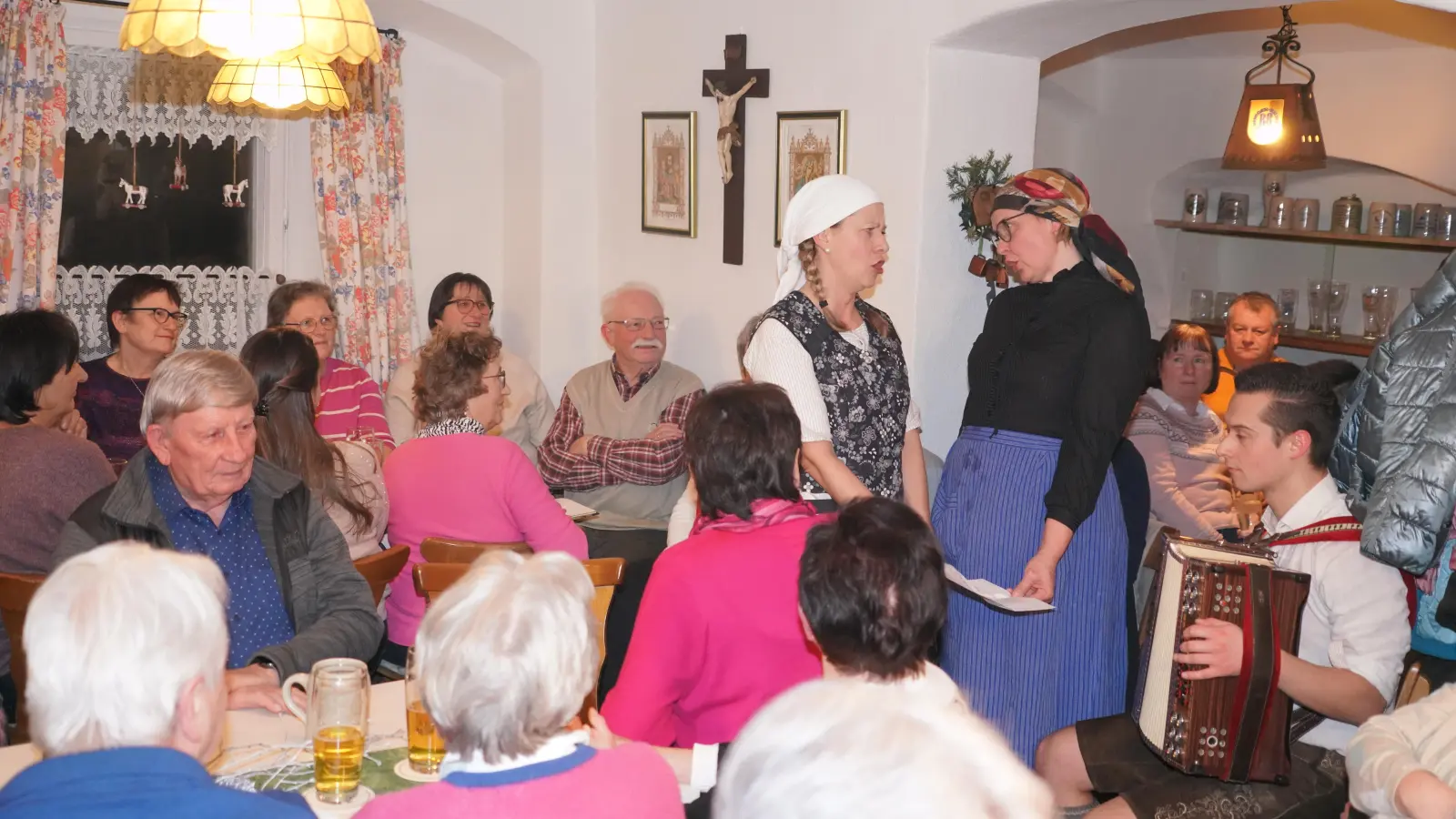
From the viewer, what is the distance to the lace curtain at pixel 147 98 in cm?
538

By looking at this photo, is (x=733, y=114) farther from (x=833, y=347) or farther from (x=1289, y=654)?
(x=1289, y=654)

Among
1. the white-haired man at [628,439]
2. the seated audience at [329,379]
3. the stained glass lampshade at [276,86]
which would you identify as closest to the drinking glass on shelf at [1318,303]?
the white-haired man at [628,439]

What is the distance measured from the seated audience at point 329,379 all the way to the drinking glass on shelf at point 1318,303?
13.8ft

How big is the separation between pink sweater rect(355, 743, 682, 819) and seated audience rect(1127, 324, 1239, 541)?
3.02 meters

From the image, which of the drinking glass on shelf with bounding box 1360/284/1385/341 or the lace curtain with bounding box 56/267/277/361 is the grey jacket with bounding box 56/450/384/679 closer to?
the lace curtain with bounding box 56/267/277/361

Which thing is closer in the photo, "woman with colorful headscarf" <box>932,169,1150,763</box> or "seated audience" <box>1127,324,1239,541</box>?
"woman with colorful headscarf" <box>932,169,1150,763</box>

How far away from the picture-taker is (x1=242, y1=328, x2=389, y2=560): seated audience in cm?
311

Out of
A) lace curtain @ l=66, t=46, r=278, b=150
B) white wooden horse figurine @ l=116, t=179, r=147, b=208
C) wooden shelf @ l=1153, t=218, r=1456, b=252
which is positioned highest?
lace curtain @ l=66, t=46, r=278, b=150

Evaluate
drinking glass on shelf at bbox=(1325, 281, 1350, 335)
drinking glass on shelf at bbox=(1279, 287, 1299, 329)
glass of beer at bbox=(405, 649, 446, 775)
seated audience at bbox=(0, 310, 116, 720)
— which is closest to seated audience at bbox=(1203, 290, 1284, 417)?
drinking glass on shelf at bbox=(1325, 281, 1350, 335)

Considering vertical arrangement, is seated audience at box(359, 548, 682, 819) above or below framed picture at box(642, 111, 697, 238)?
below

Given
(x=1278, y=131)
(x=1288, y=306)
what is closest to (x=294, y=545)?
(x=1278, y=131)

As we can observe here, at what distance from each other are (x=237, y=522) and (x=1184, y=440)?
3131mm

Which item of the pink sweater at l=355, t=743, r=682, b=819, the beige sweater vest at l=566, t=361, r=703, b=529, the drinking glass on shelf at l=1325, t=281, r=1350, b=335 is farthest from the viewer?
the drinking glass on shelf at l=1325, t=281, r=1350, b=335

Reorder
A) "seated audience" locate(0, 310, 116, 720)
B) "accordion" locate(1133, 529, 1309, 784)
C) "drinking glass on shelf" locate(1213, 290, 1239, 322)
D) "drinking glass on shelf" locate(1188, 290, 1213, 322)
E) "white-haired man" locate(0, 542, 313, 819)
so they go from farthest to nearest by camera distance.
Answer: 1. "drinking glass on shelf" locate(1188, 290, 1213, 322)
2. "drinking glass on shelf" locate(1213, 290, 1239, 322)
3. "seated audience" locate(0, 310, 116, 720)
4. "accordion" locate(1133, 529, 1309, 784)
5. "white-haired man" locate(0, 542, 313, 819)
